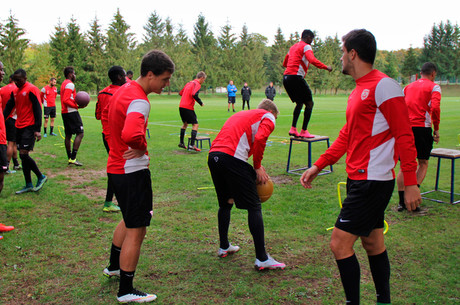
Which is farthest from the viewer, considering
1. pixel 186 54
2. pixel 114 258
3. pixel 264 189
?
pixel 186 54

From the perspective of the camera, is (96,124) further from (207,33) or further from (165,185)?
(207,33)

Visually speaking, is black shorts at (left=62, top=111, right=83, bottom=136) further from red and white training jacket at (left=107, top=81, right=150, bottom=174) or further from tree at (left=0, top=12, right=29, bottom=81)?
tree at (left=0, top=12, right=29, bottom=81)

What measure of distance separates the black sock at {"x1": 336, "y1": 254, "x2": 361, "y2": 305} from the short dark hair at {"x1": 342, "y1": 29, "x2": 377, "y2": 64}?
1.62 m

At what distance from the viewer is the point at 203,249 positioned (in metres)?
4.86

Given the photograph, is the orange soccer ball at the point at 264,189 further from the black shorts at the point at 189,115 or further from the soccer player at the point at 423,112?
the black shorts at the point at 189,115

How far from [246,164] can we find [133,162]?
1.34m

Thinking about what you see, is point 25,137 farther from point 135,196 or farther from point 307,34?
point 307,34

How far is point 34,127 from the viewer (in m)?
7.34

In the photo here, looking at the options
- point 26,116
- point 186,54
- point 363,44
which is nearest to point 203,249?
point 363,44

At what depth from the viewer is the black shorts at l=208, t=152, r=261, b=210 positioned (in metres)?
4.16

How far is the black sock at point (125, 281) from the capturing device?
354cm

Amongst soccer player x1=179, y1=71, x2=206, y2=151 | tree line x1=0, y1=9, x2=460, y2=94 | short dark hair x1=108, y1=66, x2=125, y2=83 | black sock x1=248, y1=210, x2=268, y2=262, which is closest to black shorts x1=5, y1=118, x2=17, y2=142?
short dark hair x1=108, y1=66, x2=125, y2=83

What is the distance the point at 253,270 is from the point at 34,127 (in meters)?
5.43

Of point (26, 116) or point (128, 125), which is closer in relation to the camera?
point (128, 125)
